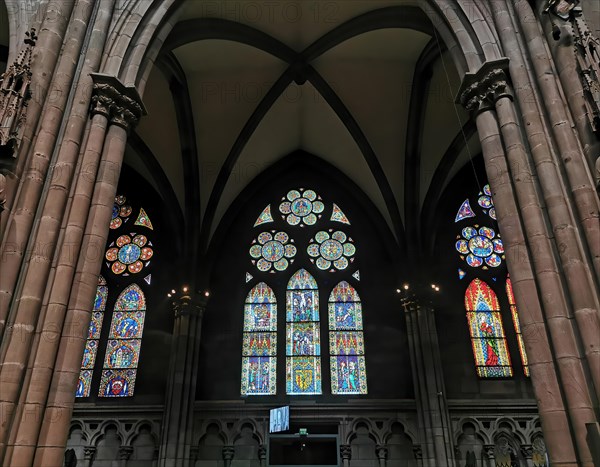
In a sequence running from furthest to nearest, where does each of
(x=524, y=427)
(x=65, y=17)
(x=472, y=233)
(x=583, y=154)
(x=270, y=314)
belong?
(x=472, y=233) → (x=270, y=314) → (x=524, y=427) → (x=65, y=17) → (x=583, y=154)

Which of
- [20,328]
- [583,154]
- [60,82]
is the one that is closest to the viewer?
[20,328]

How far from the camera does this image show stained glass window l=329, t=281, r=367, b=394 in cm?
1420

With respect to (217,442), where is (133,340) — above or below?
above

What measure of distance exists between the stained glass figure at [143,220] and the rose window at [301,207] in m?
4.42

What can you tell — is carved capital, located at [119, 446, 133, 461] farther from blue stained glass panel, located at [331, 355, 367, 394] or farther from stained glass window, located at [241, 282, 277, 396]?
blue stained glass panel, located at [331, 355, 367, 394]

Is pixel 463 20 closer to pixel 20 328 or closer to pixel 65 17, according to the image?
pixel 65 17

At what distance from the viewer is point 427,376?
13414 mm

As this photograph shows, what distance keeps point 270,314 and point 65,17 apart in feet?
32.0

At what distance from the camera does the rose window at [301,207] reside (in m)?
17.0

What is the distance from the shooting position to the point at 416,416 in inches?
534

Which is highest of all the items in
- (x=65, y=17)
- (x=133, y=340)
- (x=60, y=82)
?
(x=65, y=17)

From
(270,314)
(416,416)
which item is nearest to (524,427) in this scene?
(416,416)

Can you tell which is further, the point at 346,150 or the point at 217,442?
the point at 346,150

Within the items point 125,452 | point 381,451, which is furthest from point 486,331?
point 125,452
